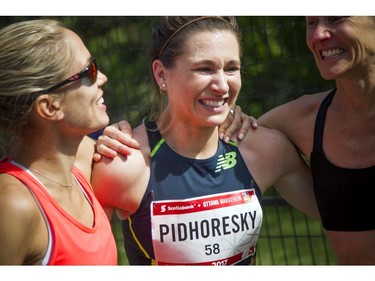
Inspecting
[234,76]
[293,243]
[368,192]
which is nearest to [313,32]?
[234,76]

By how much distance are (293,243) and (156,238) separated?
1.97 meters

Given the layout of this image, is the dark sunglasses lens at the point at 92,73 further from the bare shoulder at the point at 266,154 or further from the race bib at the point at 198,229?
the bare shoulder at the point at 266,154

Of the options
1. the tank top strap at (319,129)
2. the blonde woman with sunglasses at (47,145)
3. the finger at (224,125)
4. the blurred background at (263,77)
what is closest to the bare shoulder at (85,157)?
the blonde woman with sunglasses at (47,145)

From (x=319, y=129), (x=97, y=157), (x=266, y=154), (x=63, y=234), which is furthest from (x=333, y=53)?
(x=63, y=234)

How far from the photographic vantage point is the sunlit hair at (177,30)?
2752mm

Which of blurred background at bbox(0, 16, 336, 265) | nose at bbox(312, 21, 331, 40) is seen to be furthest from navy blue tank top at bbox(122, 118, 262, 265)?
blurred background at bbox(0, 16, 336, 265)

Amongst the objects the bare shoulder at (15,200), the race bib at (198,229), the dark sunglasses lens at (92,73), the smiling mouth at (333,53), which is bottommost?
the race bib at (198,229)

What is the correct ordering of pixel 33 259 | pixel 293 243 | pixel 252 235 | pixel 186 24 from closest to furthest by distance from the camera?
pixel 33 259 < pixel 186 24 < pixel 252 235 < pixel 293 243

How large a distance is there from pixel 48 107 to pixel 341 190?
121 cm

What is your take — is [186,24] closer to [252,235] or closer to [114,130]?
[114,130]

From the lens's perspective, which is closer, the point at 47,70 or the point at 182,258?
the point at 47,70

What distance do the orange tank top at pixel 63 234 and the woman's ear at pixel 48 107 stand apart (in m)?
0.18

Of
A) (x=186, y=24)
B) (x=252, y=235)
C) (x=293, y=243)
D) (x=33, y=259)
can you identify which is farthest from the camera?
(x=293, y=243)

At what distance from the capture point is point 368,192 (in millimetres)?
2990
